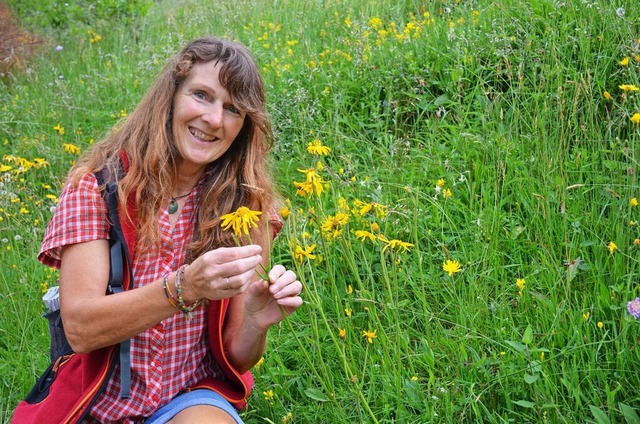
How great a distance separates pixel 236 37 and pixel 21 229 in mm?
2087

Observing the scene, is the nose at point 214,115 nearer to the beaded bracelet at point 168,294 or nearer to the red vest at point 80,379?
the red vest at point 80,379

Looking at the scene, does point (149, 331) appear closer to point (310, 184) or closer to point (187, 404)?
point (187, 404)

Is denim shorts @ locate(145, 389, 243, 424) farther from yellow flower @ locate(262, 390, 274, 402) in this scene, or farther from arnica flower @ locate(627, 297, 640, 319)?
arnica flower @ locate(627, 297, 640, 319)

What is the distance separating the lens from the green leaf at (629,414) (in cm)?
200

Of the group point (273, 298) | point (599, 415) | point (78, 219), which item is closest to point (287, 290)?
point (273, 298)

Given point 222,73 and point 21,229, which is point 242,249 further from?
point 21,229

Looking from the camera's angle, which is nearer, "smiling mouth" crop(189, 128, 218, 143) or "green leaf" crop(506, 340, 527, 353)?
"green leaf" crop(506, 340, 527, 353)

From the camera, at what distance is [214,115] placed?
220 centimetres

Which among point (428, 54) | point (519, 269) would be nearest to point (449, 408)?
point (519, 269)

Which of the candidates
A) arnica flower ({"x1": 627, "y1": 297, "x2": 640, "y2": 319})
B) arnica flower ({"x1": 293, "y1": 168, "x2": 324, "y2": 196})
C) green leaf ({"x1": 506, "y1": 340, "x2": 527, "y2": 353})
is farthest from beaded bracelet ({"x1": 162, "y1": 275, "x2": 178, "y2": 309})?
arnica flower ({"x1": 627, "y1": 297, "x2": 640, "y2": 319})

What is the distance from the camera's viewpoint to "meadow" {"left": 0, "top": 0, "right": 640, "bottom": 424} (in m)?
2.20

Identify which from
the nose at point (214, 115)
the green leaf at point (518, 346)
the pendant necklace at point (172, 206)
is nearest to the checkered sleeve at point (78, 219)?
the pendant necklace at point (172, 206)

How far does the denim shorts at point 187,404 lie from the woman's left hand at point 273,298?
0.25 m

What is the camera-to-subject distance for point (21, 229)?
3605 mm
